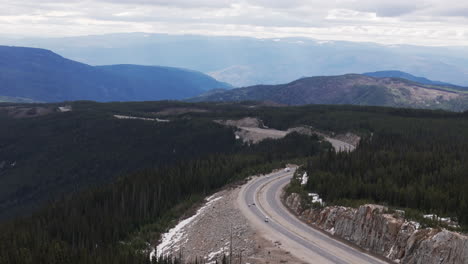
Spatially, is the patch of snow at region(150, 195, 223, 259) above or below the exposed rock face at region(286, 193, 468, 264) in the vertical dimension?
below

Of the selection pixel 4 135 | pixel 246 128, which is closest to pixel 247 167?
pixel 246 128

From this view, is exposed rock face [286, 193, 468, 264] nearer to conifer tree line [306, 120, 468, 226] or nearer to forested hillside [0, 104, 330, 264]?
conifer tree line [306, 120, 468, 226]

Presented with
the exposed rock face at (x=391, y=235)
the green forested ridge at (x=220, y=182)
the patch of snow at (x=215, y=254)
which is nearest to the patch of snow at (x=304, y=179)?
the green forested ridge at (x=220, y=182)

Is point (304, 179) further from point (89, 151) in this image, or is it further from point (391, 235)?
point (89, 151)

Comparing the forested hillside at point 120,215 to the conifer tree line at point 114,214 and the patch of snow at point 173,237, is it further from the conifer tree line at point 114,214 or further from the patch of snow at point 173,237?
the patch of snow at point 173,237

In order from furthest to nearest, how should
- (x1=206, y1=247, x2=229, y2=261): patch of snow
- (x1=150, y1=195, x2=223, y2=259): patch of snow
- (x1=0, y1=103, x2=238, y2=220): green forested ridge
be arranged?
(x1=0, y1=103, x2=238, y2=220): green forested ridge, (x1=150, y1=195, x2=223, y2=259): patch of snow, (x1=206, y1=247, x2=229, y2=261): patch of snow

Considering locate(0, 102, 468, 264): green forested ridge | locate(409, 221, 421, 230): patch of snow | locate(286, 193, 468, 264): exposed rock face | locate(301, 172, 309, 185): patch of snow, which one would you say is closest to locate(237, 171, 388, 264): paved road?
locate(286, 193, 468, 264): exposed rock face

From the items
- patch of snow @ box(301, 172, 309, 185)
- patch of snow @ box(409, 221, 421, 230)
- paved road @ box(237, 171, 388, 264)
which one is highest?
patch of snow @ box(409, 221, 421, 230)
